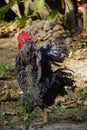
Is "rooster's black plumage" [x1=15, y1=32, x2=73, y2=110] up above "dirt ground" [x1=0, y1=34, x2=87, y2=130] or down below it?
above

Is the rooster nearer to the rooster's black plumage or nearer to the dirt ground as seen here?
the rooster's black plumage

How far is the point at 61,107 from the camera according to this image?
6.68m

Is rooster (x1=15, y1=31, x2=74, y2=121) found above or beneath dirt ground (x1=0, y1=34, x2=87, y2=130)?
above

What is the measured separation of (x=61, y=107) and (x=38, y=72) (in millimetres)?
1281

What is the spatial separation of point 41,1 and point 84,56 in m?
1.67

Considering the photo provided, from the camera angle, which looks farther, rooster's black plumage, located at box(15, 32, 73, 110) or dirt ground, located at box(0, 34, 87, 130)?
dirt ground, located at box(0, 34, 87, 130)

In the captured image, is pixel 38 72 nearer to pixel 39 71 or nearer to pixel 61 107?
pixel 39 71

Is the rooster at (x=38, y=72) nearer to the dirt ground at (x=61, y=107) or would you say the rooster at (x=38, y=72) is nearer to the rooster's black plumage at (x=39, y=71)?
the rooster's black plumage at (x=39, y=71)

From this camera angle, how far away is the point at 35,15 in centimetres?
1138

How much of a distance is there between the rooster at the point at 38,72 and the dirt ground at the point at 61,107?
0.37 meters

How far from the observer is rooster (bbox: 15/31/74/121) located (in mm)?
5531

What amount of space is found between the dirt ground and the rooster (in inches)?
14.5

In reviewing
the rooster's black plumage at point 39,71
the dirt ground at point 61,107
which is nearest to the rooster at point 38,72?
the rooster's black plumage at point 39,71

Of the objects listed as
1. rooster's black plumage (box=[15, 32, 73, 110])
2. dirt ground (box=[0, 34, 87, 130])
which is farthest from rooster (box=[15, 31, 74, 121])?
dirt ground (box=[0, 34, 87, 130])
